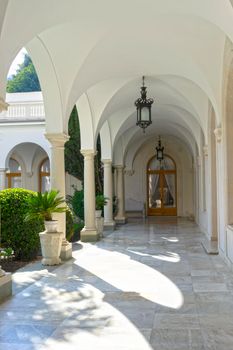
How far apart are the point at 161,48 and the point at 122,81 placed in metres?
2.86

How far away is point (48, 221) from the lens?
8086 mm

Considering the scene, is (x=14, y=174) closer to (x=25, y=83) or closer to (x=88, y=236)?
(x=88, y=236)

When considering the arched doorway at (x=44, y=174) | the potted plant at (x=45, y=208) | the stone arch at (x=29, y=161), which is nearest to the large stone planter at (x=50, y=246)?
the potted plant at (x=45, y=208)

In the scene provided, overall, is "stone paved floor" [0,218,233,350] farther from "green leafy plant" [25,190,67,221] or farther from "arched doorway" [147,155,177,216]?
"arched doorway" [147,155,177,216]

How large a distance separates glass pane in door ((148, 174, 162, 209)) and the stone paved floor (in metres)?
14.7

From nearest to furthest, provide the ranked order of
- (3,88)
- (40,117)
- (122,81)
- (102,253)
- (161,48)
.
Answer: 1. (3,88)
2. (161,48)
3. (102,253)
4. (122,81)
5. (40,117)

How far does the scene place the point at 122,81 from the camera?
11109mm

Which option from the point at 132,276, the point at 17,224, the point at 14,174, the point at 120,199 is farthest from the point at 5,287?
the point at 14,174

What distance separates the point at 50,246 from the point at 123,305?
319cm

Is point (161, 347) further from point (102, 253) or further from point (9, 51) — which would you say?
point (102, 253)

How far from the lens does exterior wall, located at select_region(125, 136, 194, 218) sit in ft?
75.3

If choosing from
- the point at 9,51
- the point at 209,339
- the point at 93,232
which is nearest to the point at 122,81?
the point at 93,232

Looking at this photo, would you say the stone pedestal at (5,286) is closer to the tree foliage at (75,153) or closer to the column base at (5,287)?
the column base at (5,287)

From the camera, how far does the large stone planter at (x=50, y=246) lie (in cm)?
807
